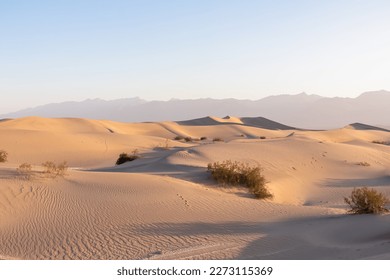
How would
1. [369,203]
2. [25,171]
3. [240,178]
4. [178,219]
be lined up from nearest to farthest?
[178,219] < [369,203] < [25,171] < [240,178]

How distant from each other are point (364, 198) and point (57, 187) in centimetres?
766

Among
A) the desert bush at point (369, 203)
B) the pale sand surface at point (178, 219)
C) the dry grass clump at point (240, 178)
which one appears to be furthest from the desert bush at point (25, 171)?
the desert bush at point (369, 203)

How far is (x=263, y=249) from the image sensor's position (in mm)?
7152

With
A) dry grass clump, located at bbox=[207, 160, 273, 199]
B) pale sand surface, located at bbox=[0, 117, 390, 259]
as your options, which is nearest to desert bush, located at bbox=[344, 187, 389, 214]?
pale sand surface, located at bbox=[0, 117, 390, 259]

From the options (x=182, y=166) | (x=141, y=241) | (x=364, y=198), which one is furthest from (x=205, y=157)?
(x=141, y=241)

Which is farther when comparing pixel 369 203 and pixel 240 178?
pixel 240 178

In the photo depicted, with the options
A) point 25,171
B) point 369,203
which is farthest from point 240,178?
point 25,171

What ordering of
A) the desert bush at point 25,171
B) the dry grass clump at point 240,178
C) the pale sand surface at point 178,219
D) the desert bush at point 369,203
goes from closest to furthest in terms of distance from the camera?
1. the pale sand surface at point 178,219
2. the desert bush at point 369,203
3. the desert bush at point 25,171
4. the dry grass clump at point 240,178

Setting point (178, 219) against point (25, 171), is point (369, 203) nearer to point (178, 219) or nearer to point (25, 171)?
point (178, 219)

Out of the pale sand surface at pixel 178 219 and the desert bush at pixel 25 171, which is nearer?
the pale sand surface at pixel 178 219

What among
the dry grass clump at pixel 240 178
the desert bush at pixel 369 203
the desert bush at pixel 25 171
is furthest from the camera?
the dry grass clump at pixel 240 178

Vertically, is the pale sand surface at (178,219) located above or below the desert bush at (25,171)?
below

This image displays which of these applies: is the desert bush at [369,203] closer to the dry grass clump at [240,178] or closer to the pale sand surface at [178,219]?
the pale sand surface at [178,219]
